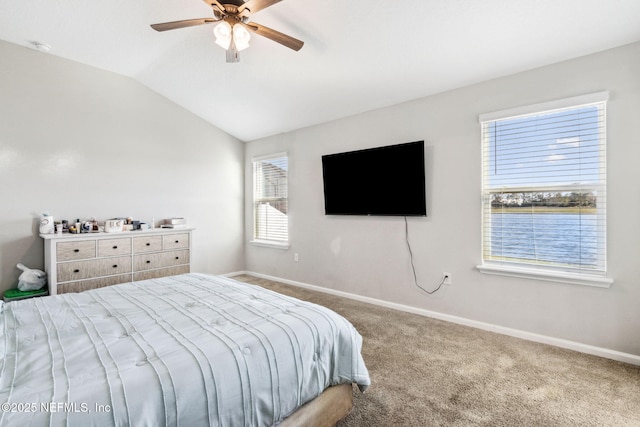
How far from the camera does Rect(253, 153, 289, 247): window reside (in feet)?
15.8

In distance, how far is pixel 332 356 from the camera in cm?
155

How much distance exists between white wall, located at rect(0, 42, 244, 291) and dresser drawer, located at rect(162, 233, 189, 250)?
51 centimetres

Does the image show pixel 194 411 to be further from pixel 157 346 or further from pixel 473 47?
pixel 473 47

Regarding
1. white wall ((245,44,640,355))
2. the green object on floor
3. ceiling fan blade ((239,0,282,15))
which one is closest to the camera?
ceiling fan blade ((239,0,282,15))

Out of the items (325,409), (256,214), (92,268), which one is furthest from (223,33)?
(256,214)

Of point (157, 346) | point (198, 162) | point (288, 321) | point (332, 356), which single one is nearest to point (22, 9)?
point (198, 162)

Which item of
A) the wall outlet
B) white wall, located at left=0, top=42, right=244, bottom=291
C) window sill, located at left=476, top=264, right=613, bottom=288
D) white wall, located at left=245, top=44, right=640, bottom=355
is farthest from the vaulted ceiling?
the wall outlet

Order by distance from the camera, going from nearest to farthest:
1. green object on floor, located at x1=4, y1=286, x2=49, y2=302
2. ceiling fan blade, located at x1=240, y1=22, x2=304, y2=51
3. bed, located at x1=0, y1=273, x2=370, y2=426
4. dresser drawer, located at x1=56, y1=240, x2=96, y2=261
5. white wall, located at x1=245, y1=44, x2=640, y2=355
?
bed, located at x1=0, y1=273, x2=370, y2=426, ceiling fan blade, located at x1=240, y1=22, x2=304, y2=51, white wall, located at x1=245, y1=44, x2=640, y2=355, green object on floor, located at x1=4, y1=286, x2=49, y2=302, dresser drawer, located at x1=56, y1=240, x2=96, y2=261

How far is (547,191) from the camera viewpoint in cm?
266

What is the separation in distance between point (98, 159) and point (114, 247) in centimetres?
116

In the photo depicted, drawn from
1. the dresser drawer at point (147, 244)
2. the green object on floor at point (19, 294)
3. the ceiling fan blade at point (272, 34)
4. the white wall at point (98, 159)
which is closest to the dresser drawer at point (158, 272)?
the dresser drawer at point (147, 244)

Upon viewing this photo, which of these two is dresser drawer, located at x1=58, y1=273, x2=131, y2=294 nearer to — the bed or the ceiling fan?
the bed

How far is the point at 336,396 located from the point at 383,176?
8.23 ft

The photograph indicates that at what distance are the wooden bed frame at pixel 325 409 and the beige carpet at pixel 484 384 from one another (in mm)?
236
